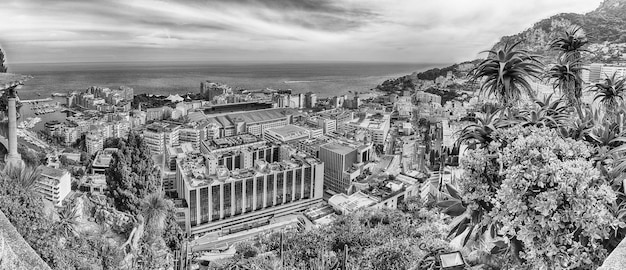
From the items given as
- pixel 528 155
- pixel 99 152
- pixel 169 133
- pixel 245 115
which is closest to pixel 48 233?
pixel 528 155

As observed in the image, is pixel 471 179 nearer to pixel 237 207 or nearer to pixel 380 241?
pixel 380 241

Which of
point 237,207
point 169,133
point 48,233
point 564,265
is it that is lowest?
point 237,207

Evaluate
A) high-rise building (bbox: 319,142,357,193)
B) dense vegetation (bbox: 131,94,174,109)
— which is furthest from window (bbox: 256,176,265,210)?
dense vegetation (bbox: 131,94,174,109)

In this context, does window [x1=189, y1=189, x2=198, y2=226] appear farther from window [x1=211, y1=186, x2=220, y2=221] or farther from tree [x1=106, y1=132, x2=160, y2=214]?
tree [x1=106, y1=132, x2=160, y2=214]

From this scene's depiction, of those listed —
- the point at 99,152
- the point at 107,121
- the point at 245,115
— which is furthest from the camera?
the point at 245,115

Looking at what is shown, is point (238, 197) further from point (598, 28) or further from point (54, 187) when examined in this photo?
point (598, 28)

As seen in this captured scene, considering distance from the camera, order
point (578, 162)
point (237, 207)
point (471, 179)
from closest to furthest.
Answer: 1. point (578, 162)
2. point (471, 179)
3. point (237, 207)
